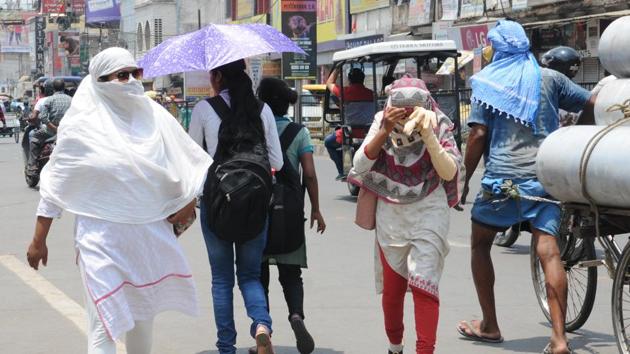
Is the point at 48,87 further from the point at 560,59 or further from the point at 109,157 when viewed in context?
the point at 109,157

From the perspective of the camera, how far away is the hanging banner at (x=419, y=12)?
113ft

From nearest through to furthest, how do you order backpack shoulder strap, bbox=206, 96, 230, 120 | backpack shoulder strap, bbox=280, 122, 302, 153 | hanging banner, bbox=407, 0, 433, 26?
backpack shoulder strap, bbox=206, 96, 230, 120
backpack shoulder strap, bbox=280, 122, 302, 153
hanging banner, bbox=407, 0, 433, 26

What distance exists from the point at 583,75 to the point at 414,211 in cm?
A: 2228

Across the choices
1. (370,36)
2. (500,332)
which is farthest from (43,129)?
(370,36)

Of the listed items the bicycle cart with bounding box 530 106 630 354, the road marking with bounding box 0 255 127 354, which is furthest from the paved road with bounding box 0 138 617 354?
the bicycle cart with bounding box 530 106 630 354

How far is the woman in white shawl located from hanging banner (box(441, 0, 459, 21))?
27.7 metres

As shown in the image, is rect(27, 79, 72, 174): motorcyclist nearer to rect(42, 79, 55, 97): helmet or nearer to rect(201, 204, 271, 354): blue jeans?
rect(42, 79, 55, 97): helmet

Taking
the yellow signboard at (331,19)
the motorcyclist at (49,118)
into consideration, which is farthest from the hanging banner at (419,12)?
the motorcyclist at (49,118)

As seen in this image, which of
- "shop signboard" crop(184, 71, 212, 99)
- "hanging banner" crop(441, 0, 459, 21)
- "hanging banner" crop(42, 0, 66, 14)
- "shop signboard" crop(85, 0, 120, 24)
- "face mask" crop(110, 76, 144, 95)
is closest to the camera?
"face mask" crop(110, 76, 144, 95)

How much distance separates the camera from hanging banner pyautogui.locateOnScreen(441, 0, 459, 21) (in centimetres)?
3234

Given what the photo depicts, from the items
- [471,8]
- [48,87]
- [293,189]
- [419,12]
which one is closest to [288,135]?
[293,189]

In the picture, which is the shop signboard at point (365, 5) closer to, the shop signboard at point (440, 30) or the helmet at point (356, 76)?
the shop signboard at point (440, 30)

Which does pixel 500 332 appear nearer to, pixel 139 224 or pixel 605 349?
pixel 605 349

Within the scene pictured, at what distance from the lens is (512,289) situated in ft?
28.9
